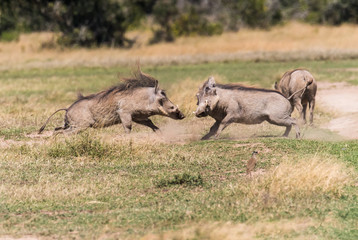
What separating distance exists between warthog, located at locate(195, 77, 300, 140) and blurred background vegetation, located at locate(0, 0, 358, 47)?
71.4ft

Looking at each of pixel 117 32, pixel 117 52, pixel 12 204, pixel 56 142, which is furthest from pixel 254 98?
pixel 117 32

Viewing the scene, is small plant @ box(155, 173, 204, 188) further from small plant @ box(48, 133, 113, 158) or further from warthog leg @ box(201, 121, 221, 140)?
warthog leg @ box(201, 121, 221, 140)

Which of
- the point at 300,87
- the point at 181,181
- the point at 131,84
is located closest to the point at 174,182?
the point at 181,181

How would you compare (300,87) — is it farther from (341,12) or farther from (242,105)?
(341,12)

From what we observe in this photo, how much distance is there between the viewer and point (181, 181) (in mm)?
7414

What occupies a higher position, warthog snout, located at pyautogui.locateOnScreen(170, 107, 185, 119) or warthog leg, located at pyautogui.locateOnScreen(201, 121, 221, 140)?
warthog snout, located at pyautogui.locateOnScreen(170, 107, 185, 119)

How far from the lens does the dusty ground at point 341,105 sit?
11305mm

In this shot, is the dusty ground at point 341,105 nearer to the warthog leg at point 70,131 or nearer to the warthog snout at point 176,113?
the warthog snout at point 176,113

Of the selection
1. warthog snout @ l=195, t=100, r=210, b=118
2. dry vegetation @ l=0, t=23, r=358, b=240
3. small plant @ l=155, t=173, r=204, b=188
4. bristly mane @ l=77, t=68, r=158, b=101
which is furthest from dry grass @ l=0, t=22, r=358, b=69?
small plant @ l=155, t=173, r=204, b=188

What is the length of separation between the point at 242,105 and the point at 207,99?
0.56 metres

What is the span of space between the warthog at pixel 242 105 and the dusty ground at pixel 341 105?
1.21m

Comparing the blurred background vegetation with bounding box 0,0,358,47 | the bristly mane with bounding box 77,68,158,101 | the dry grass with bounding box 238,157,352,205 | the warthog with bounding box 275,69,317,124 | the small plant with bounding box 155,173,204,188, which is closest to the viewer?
the dry grass with bounding box 238,157,352,205

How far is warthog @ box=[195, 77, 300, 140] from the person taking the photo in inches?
399

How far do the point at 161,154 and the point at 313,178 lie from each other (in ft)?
8.49
